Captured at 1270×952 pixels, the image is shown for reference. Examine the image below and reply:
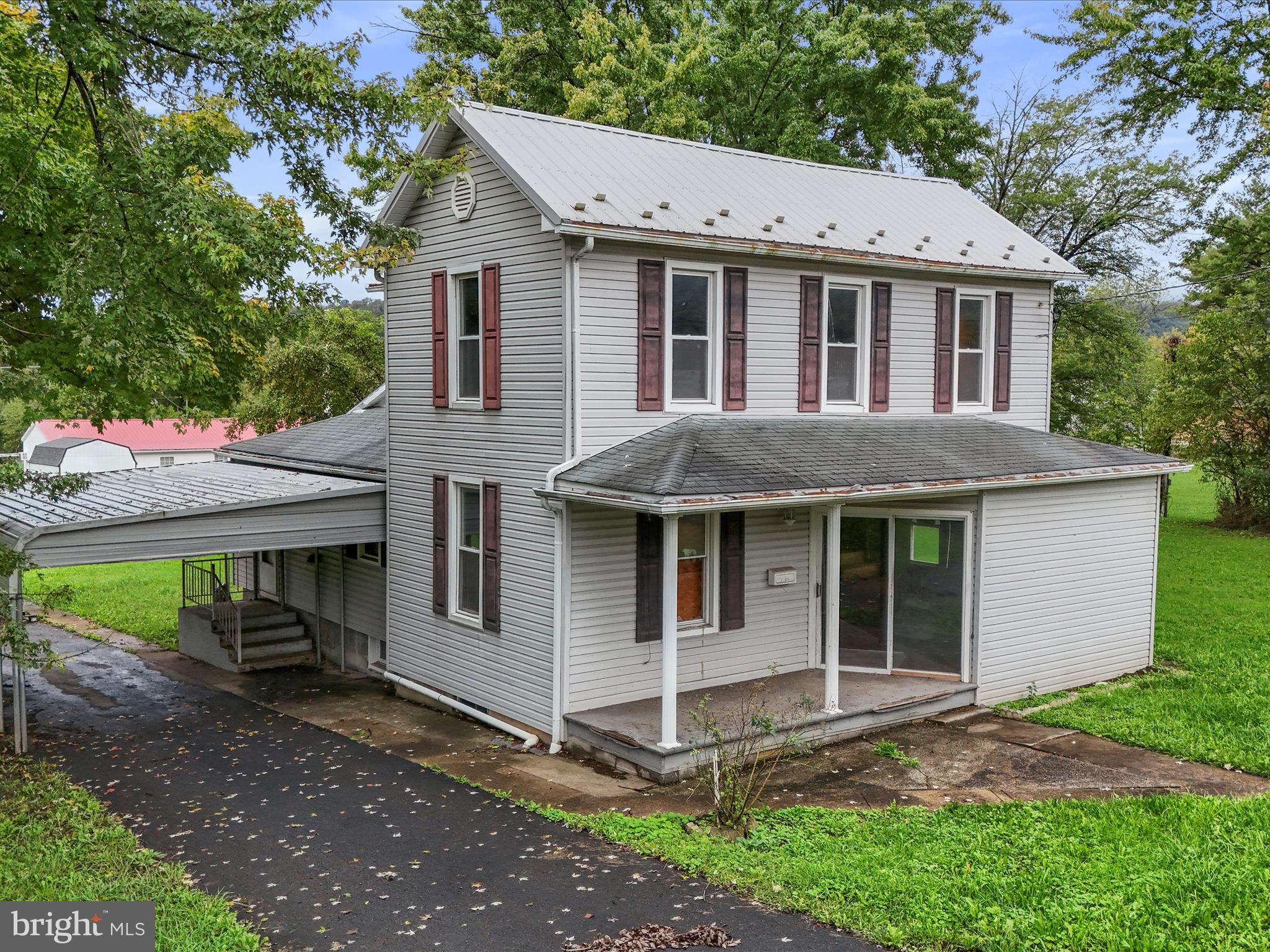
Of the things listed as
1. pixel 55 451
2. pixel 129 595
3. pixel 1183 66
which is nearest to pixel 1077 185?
pixel 1183 66

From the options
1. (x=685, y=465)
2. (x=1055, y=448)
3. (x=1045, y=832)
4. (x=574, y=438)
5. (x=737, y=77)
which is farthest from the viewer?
(x=737, y=77)

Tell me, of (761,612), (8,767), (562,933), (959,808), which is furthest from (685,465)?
(8,767)

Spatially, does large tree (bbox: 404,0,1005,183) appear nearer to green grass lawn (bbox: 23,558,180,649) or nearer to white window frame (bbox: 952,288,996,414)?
white window frame (bbox: 952,288,996,414)

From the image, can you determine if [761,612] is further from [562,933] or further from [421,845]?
[562,933]

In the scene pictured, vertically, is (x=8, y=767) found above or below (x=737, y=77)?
below

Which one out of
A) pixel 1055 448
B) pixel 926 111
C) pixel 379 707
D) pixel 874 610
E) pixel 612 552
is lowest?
pixel 379 707

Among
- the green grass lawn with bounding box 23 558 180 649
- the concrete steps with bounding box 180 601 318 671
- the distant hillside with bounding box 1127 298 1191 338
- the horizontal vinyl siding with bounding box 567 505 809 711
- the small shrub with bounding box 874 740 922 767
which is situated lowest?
the green grass lawn with bounding box 23 558 180 649

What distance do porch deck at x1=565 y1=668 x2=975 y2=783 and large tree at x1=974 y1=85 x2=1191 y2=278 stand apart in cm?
1640

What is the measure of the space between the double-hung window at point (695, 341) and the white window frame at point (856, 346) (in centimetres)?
169

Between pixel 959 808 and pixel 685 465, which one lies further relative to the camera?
pixel 685 465

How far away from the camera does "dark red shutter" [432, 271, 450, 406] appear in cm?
1266

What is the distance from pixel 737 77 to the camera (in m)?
24.7

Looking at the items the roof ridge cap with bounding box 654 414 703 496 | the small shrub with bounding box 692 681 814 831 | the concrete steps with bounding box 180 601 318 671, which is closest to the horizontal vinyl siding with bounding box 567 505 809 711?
the small shrub with bounding box 692 681 814 831

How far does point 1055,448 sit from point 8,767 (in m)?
13.1
